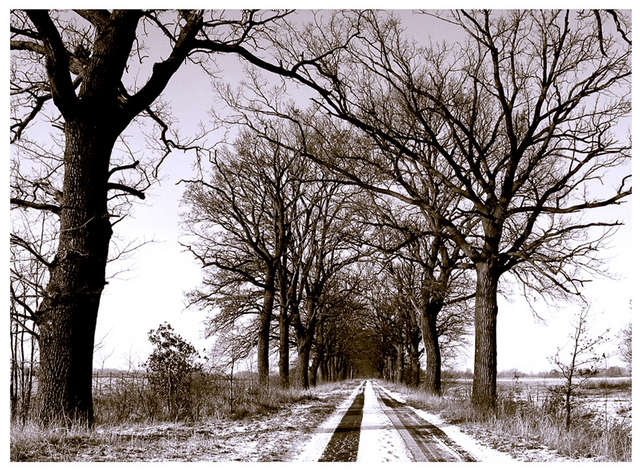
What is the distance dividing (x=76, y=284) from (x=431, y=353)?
645 inches

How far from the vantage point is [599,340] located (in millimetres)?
10266

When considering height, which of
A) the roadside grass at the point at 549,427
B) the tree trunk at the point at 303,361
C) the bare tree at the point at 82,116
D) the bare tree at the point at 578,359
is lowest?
the tree trunk at the point at 303,361

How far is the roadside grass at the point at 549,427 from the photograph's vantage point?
21.6 feet

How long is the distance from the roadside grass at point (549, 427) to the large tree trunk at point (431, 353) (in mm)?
5907

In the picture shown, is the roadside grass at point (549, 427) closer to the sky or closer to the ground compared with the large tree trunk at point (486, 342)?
closer to the ground

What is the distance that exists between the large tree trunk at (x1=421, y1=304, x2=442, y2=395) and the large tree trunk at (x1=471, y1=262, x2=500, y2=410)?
8395 mm

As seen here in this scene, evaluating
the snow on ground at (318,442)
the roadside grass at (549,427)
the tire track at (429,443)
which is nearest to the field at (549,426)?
the roadside grass at (549,427)

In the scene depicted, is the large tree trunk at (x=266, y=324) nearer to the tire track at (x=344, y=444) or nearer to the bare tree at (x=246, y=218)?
the bare tree at (x=246, y=218)

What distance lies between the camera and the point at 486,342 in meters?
11.8

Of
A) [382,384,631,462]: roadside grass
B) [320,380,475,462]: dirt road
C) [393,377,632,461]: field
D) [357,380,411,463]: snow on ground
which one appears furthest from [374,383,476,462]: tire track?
[382,384,631,462]: roadside grass

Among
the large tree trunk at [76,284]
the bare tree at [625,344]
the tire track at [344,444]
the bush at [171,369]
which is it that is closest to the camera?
the tire track at [344,444]
